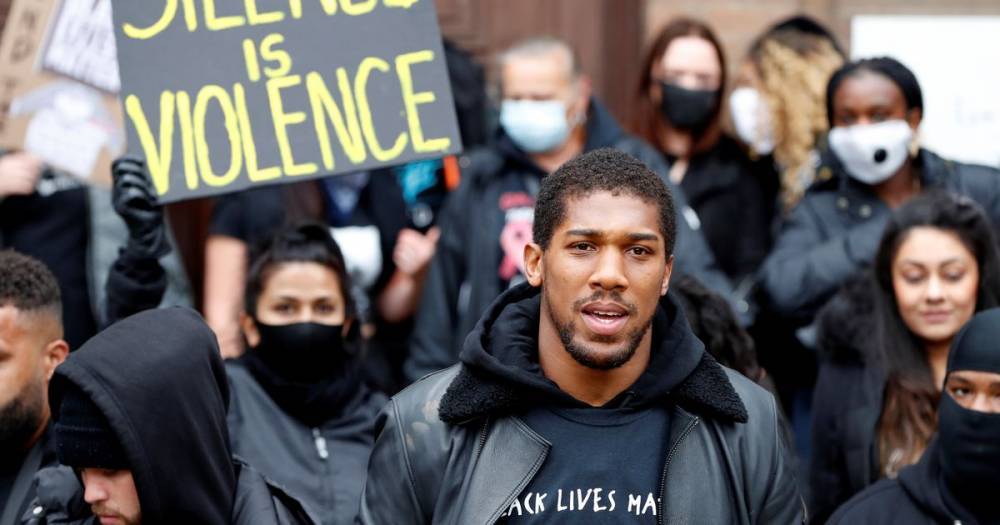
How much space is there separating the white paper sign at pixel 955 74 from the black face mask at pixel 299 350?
2988 mm

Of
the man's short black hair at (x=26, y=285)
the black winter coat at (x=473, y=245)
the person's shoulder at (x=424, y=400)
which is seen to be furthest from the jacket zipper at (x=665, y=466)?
the black winter coat at (x=473, y=245)

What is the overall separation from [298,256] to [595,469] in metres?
2.25

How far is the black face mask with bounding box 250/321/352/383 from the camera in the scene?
581 centimetres

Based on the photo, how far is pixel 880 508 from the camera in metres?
4.95

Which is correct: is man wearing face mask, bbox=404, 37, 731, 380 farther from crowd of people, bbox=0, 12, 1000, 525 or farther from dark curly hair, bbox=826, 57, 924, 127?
dark curly hair, bbox=826, 57, 924, 127

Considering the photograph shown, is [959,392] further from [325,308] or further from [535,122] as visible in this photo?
[535,122]

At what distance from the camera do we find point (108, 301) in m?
5.38

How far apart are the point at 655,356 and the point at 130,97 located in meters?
2.03

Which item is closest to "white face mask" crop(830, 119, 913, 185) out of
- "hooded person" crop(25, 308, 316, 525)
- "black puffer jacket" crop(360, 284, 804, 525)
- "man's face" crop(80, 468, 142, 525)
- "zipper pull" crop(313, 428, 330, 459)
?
"zipper pull" crop(313, 428, 330, 459)

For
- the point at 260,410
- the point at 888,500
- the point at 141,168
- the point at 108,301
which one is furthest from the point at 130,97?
the point at 888,500

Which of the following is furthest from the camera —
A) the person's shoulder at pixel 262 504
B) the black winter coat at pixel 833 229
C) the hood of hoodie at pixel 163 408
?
the black winter coat at pixel 833 229

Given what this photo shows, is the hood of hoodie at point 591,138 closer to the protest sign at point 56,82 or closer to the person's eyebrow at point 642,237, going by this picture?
the protest sign at point 56,82

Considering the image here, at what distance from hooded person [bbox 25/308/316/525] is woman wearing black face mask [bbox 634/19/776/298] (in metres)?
3.08

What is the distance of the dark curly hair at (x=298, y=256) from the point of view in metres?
6.00
